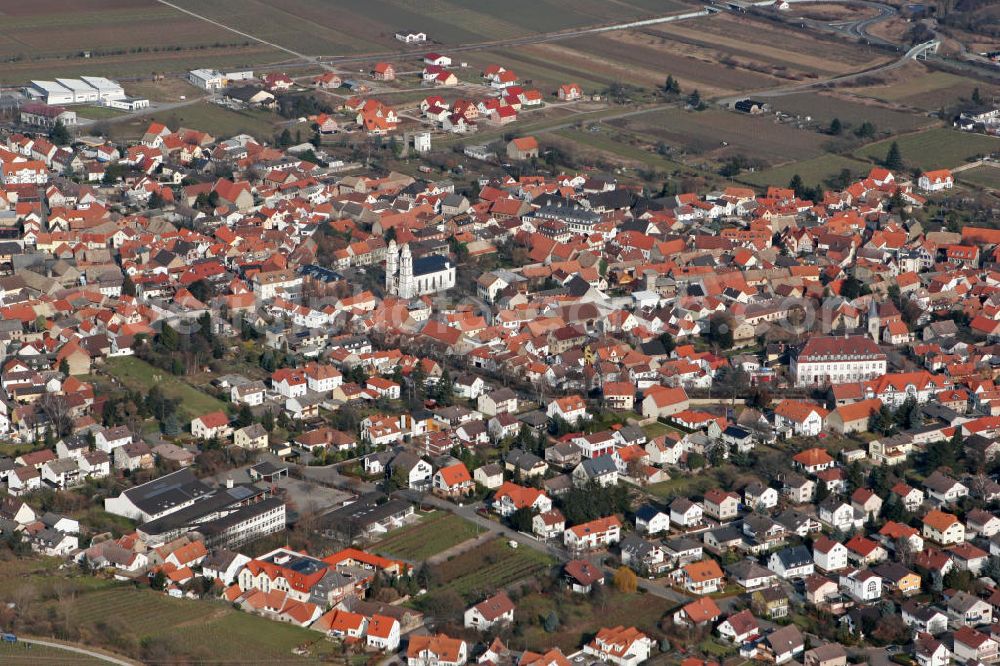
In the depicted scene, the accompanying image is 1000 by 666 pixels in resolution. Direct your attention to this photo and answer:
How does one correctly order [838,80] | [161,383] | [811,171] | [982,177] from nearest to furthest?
[161,383] → [982,177] → [811,171] → [838,80]

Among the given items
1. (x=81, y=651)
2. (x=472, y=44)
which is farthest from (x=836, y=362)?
(x=472, y=44)

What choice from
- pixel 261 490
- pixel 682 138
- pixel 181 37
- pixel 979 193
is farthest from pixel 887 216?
pixel 181 37

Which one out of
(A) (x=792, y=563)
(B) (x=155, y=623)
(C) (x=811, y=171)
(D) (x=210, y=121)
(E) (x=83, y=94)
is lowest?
(D) (x=210, y=121)

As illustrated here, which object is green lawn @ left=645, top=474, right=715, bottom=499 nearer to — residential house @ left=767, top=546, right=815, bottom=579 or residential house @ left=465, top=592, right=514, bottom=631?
residential house @ left=767, top=546, right=815, bottom=579

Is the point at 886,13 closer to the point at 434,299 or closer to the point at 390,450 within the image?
the point at 434,299

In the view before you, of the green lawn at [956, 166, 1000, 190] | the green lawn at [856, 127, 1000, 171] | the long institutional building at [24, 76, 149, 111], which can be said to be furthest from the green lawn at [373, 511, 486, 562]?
the long institutional building at [24, 76, 149, 111]

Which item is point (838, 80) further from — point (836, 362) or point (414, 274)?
point (836, 362)

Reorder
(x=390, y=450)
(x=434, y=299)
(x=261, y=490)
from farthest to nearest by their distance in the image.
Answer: (x=434, y=299)
(x=390, y=450)
(x=261, y=490)
